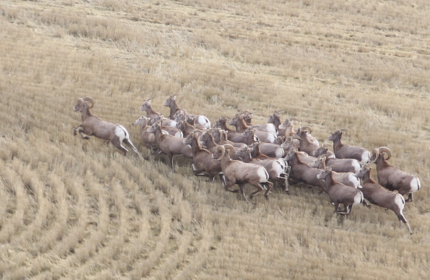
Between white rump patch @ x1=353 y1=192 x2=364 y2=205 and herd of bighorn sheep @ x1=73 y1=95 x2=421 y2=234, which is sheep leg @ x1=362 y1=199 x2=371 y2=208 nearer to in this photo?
herd of bighorn sheep @ x1=73 y1=95 x2=421 y2=234

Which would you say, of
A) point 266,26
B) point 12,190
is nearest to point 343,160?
point 12,190

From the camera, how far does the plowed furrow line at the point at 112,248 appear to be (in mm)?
9234

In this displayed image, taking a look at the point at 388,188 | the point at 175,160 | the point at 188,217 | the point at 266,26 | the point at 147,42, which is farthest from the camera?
the point at 266,26

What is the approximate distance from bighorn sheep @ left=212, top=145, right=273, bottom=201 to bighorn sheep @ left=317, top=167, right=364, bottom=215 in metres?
1.05

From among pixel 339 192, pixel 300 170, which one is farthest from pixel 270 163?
pixel 339 192

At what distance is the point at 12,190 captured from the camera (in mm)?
11234

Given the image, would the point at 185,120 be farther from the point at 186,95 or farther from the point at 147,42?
the point at 147,42

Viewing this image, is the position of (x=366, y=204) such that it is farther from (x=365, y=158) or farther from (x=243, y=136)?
(x=243, y=136)

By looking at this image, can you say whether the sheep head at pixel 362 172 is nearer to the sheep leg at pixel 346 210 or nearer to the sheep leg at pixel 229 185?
the sheep leg at pixel 346 210

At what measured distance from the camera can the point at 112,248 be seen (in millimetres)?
9703

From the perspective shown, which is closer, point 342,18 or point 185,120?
point 185,120

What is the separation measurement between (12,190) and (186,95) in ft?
23.7

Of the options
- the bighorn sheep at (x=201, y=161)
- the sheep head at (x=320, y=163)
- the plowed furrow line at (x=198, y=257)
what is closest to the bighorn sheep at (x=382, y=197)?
the sheep head at (x=320, y=163)

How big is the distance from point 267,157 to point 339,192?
1.78 m
